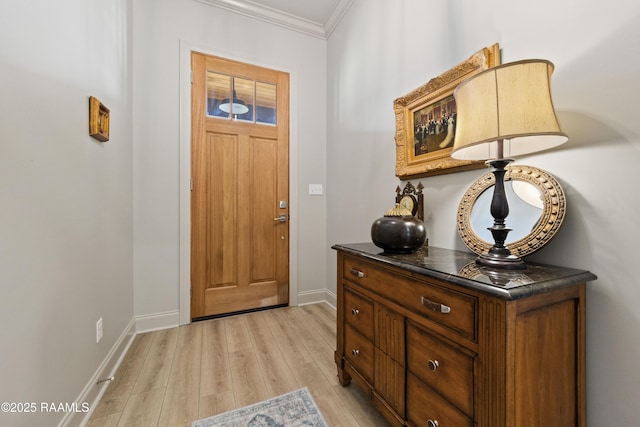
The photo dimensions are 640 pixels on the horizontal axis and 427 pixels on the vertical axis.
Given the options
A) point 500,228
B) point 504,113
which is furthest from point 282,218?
point 504,113

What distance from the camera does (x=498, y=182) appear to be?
0.97 metres

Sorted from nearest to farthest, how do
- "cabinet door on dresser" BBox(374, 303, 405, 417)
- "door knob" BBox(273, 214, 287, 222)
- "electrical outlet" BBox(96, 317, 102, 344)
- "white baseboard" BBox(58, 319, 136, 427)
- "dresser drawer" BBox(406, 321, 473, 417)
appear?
"dresser drawer" BBox(406, 321, 473, 417) < "cabinet door on dresser" BBox(374, 303, 405, 417) < "white baseboard" BBox(58, 319, 136, 427) < "electrical outlet" BBox(96, 317, 102, 344) < "door knob" BBox(273, 214, 287, 222)

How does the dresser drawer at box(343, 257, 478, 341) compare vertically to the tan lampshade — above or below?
below

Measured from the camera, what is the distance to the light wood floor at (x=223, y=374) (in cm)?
137

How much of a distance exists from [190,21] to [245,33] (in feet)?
1.67

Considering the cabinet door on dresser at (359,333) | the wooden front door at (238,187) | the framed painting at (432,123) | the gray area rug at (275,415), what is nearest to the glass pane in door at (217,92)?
the wooden front door at (238,187)

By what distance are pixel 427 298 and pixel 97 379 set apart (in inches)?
72.5

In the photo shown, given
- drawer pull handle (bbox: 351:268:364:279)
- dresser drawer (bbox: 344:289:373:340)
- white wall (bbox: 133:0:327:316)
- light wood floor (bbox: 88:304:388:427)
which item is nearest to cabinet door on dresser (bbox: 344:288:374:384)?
dresser drawer (bbox: 344:289:373:340)

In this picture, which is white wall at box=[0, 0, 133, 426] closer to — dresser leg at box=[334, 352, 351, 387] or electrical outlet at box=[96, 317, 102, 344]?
electrical outlet at box=[96, 317, 102, 344]

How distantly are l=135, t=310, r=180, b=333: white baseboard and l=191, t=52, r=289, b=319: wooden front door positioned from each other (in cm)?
17

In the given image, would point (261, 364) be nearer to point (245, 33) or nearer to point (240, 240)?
point (240, 240)

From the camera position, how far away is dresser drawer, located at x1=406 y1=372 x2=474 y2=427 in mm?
890

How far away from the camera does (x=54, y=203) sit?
113 cm

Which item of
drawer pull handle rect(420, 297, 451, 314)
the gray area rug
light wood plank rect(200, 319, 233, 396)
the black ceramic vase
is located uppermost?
the black ceramic vase
